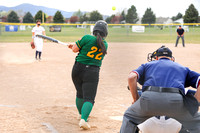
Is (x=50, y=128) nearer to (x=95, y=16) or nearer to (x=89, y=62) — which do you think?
(x=89, y=62)

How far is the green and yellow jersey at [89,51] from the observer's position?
4.74 m

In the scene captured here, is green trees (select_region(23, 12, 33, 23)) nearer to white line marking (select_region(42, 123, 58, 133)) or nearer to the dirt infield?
the dirt infield

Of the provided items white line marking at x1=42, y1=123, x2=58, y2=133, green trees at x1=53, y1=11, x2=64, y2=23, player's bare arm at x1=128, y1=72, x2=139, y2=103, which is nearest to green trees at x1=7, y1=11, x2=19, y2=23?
green trees at x1=53, y1=11, x2=64, y2=23

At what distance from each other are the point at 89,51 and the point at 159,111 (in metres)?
2.09

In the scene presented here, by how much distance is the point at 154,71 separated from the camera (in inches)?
121

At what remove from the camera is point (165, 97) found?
9.59ft

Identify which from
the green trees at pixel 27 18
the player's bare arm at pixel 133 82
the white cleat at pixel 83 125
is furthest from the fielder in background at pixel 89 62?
the green trees at pixel 27 18

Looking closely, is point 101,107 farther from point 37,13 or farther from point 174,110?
point 37,13

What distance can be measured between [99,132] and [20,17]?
83.5 m

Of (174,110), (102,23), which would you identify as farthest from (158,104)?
(102,23)

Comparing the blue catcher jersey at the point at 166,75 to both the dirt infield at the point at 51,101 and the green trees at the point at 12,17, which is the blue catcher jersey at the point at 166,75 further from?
the green trees at the point at 12,17

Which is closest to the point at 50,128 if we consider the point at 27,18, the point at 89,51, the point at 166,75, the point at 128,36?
the point at 89,51

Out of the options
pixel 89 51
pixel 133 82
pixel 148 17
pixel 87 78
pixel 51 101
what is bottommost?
pixel 51 101

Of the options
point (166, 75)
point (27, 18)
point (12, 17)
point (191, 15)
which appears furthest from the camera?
point (27, 18)
